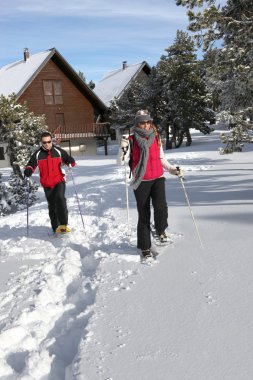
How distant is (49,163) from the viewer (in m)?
6.54

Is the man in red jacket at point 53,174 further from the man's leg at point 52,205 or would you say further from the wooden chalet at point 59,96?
the wooden chalet at point 59,96

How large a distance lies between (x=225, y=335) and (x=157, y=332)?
1.70 ft

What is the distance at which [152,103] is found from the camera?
103 ft

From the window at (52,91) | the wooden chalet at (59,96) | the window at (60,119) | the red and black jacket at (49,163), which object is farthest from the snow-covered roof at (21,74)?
the red and black jacket at (49,163)

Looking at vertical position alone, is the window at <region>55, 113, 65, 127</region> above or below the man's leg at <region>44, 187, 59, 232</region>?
above

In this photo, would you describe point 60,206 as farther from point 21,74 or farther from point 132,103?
point 21,74

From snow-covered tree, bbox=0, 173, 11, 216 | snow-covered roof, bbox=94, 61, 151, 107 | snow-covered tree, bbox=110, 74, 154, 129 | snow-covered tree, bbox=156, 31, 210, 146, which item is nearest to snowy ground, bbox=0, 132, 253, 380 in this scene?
snow-covered tree, bbox=0, 173, 11, 216

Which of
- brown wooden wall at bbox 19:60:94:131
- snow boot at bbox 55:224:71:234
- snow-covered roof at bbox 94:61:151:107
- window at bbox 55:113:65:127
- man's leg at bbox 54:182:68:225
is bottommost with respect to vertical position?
→ snow boot at bbox 55:224:71:234

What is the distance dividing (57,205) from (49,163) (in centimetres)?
75

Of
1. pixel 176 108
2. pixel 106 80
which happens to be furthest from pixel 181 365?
pixel 106 80

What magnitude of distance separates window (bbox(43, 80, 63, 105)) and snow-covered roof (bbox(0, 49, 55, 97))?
1778 millimetres

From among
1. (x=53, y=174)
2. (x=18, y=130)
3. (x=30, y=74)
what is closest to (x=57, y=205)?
(x=53, y=174)

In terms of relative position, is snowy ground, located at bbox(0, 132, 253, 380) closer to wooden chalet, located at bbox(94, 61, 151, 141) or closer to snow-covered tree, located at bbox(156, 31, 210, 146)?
snow-covered tree, located at bbox(156, 31, 210, 146)

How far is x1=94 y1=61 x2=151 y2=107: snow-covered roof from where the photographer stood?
1615 inches
